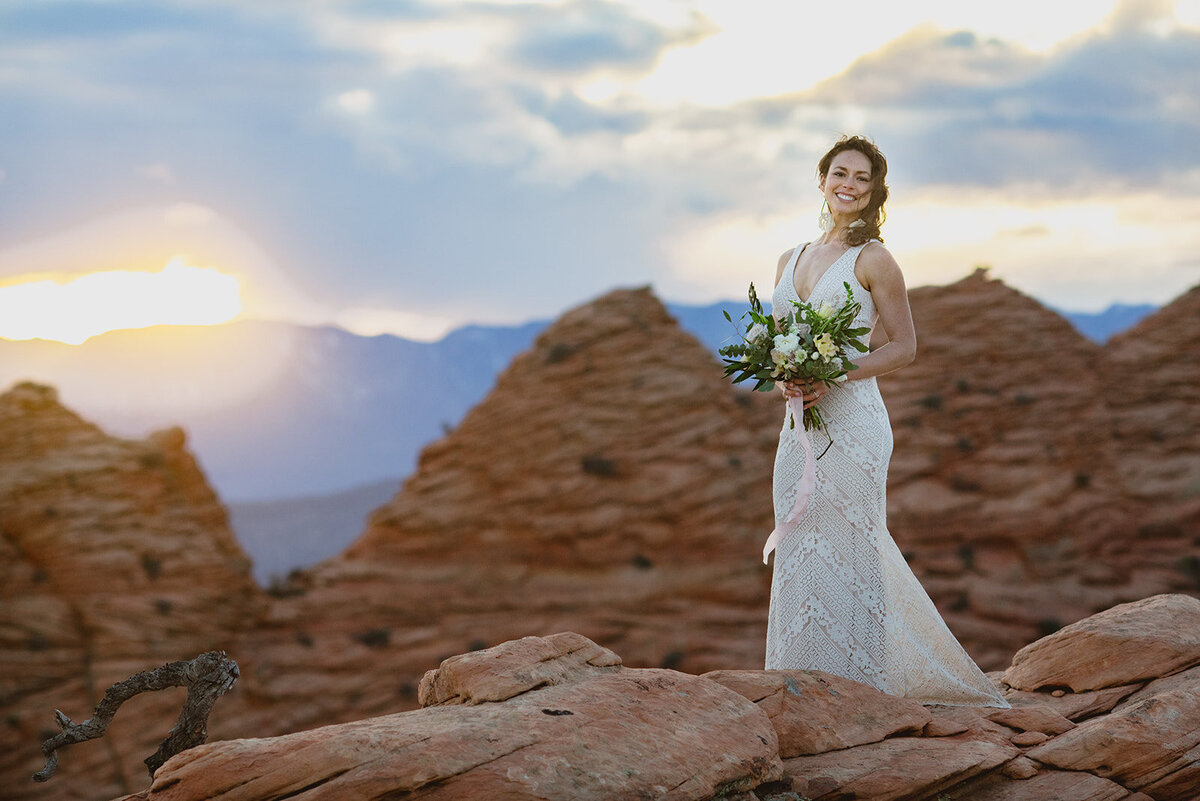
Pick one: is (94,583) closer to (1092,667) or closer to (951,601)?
(951,601)

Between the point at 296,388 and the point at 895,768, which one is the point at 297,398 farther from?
the point at 895,768

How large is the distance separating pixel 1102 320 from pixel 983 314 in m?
76.2

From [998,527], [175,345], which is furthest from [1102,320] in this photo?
[175,345]

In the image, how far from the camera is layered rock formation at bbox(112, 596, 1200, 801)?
13.3 ft

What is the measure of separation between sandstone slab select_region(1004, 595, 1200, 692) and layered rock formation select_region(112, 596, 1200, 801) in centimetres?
2

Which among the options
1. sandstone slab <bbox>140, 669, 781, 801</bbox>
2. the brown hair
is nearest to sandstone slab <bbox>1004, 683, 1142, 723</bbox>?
sandstone slab <bbox>140, 669, 781, 801</bbox>

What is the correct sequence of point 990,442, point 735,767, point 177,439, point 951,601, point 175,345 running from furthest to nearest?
point 175,345 < point 990,442 < point 177,439 < point 951,601 < point 735,767

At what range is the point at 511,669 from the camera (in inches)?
199

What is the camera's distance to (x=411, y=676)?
23.7 m

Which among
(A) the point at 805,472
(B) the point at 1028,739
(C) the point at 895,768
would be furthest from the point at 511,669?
(B) the point at 1028,739

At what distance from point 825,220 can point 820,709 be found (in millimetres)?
2933

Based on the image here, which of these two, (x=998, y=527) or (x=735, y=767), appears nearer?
(x=735, y=767)

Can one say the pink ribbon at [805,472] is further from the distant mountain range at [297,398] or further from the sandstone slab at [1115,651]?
the distant mountain range at [297,398]

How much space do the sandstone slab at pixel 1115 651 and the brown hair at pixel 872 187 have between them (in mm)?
3231
